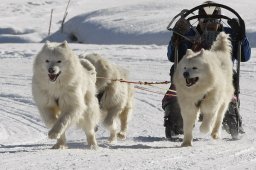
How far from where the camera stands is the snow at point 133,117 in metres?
5.82

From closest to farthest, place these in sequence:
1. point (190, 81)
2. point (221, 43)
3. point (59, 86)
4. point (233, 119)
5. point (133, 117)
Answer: point (59, 86)
point (190, 81)
point (221, 43)
point (233, 119)
point (133, 117)

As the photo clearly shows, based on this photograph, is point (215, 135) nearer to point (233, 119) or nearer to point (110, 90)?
point (233, 119)

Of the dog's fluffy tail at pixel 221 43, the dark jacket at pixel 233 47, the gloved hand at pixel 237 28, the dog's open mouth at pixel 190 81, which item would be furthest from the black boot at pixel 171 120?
the dog's open mouth at pixel 190 81

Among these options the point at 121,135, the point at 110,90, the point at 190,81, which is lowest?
the point at 121,135

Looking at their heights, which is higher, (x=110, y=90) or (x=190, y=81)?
(x=190, y=81)

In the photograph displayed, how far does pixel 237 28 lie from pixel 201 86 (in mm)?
1312

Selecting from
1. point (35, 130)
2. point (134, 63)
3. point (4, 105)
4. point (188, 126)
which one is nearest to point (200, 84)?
point (188, 126)

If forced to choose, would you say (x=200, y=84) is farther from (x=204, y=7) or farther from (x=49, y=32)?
(x=49, y=32)

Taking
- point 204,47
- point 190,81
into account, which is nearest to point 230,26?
point 204,47

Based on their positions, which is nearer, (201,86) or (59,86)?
(59,86)

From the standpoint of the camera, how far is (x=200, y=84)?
7188 millimetres

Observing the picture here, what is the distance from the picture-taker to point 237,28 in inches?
321

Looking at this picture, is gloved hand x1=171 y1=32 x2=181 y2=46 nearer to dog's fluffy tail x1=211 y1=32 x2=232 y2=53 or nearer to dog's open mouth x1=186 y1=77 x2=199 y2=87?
dog's fluffy tail x1=211 y1=32 x2=232 y2=53

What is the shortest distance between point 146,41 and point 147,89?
12868 millimetres
